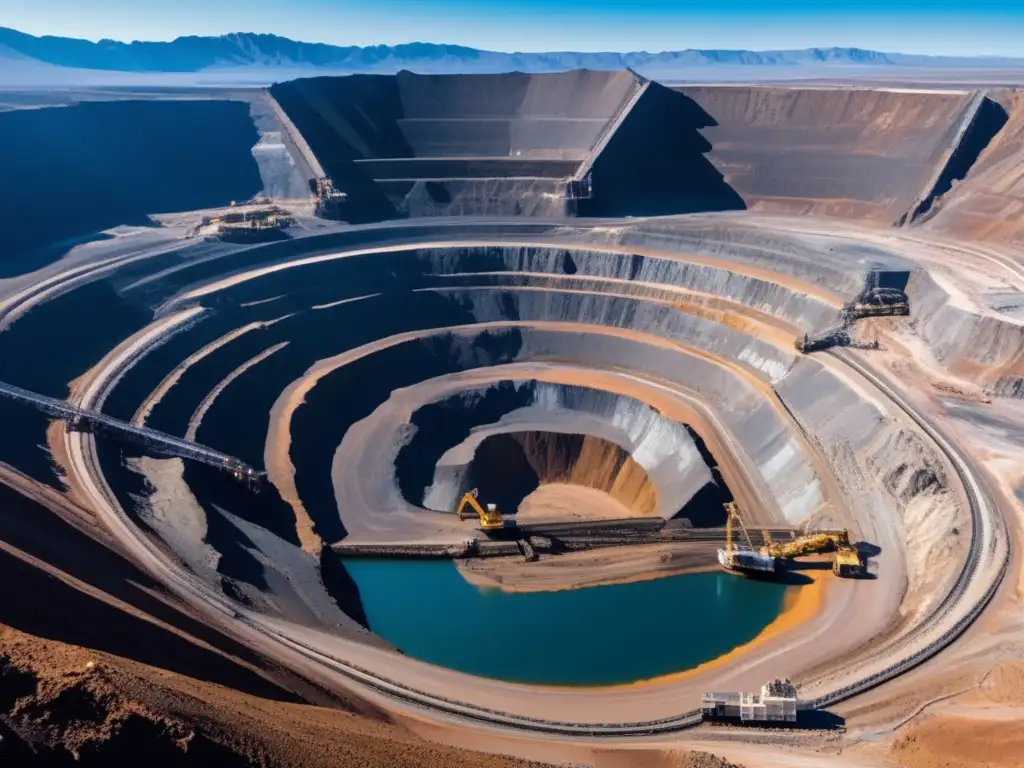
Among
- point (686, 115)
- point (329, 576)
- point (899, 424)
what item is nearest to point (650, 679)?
point (329, 576)

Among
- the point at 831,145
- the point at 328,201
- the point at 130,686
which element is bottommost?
the point at 130,686

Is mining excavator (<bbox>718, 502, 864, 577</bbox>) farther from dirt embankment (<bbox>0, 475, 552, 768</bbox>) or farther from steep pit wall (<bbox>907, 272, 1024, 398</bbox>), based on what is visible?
dirt embankment (<bbox>0, 475, 552, 768</bbox>)

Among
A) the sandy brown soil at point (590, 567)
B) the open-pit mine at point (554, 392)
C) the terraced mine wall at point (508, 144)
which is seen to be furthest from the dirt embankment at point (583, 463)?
the terraced mine wall at point (508, 144)

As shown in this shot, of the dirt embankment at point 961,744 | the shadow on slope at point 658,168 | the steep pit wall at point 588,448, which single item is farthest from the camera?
the shadow on slope at point 658,168

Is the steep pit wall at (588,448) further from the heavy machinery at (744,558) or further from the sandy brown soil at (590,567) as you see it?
the heavy machinery at (744,558)

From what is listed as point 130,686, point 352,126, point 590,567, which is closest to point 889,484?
point 590,567

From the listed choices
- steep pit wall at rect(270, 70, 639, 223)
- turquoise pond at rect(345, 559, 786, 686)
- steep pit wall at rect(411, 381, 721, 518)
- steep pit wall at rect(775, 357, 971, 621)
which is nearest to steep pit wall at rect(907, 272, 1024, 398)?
steep pit wall at rect(775, 357, 971, 621)

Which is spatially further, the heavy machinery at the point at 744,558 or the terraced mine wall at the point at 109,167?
the terraced mine wall at the point at 109,167

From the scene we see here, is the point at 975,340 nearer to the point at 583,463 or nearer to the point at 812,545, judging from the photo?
the point at 812,545
